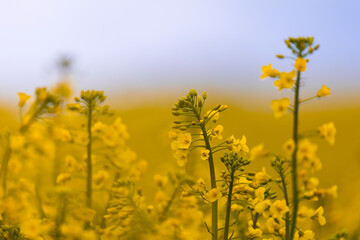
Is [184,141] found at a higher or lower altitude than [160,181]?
higher

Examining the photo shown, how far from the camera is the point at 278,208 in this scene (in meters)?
1.99

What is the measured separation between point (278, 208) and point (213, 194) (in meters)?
0.28

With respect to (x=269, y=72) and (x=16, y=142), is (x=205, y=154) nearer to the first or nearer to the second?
(x=269, y=72)

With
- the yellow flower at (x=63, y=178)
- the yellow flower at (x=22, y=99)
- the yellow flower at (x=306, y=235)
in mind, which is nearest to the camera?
the yellow flower at (x=306, y=235)

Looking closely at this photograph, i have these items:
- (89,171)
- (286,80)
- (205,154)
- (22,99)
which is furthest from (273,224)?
(22,99)

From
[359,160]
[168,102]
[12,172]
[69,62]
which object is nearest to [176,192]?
[12,172]

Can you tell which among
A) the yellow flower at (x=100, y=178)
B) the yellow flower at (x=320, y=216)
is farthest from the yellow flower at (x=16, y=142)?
the yellow flower at (x=320, y=216)

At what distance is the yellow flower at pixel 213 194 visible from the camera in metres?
2.04

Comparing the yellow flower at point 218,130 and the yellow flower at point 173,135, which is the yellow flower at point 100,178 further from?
the yellow flower at point 218,130

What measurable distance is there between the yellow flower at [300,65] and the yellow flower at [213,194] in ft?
2.03

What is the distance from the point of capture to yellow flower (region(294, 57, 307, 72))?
1.93m

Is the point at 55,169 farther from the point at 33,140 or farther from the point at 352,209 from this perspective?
the point at 352,209

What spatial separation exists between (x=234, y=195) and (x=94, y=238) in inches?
28.0

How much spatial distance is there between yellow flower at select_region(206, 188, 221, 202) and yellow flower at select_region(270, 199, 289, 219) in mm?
233
